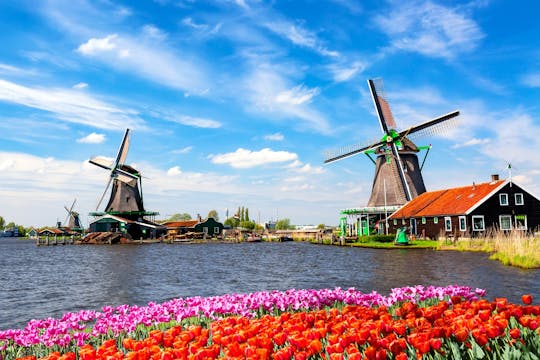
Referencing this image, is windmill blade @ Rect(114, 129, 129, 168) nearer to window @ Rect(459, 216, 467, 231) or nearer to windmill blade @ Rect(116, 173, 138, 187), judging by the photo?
windmill blade @ Rect(116, 173, 138, 187)

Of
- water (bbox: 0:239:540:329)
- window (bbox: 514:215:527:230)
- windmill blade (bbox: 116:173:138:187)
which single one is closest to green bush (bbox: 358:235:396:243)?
window (bbox: 514:215:527:230)

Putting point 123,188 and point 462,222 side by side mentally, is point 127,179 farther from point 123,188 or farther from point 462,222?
point 462,222

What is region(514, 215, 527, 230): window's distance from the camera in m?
34.7

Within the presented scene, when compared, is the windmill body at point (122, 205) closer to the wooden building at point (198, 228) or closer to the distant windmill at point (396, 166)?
the wooden building at point (198, 228)

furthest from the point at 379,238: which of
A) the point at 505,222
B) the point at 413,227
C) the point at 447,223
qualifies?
Result: the point at 505,222

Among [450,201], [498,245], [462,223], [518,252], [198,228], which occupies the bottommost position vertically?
[518,252]

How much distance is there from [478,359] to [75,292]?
1632cm

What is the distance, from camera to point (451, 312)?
16.8 feet

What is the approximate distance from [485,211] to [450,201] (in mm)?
3595

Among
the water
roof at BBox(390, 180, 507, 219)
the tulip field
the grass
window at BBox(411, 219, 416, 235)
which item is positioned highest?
roof at BBox(390, 180, 507, 219)

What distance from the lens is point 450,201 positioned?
37.2m

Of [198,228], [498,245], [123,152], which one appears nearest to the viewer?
[498,245]

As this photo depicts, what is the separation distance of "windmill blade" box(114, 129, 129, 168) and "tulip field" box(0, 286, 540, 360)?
62.9m

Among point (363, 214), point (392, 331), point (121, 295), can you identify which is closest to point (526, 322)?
point (392, 331)
